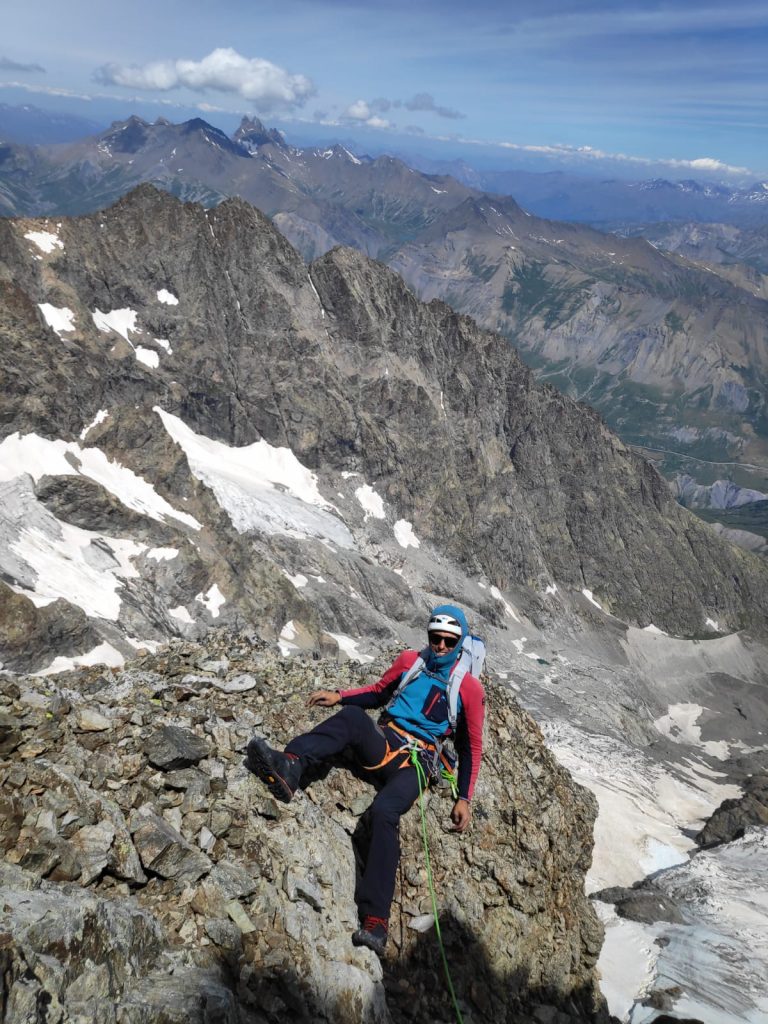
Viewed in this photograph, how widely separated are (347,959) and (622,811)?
69.9m

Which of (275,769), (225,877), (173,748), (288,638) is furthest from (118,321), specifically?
(225,877)

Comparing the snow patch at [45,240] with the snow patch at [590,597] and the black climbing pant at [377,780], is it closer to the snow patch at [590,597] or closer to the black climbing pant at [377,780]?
the black climbing pant at [377,780]

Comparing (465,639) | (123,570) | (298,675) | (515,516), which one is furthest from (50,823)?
(515,516)

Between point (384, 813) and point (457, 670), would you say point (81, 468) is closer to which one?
point (457, 670)

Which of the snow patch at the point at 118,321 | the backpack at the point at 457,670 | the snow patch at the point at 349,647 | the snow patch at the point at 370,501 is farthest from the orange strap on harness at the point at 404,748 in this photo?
the snow patch at the point at 370,501

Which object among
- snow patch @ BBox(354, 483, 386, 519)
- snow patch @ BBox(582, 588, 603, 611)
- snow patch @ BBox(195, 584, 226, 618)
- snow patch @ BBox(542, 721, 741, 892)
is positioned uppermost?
snow patch @ BBox(195, 584, 226, 618)

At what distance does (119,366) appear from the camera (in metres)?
114

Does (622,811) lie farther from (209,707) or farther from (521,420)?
(521,420)

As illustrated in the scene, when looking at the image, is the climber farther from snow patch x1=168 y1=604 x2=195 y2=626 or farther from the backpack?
snow patch x1=168 y1=604 x2=195 y2=626

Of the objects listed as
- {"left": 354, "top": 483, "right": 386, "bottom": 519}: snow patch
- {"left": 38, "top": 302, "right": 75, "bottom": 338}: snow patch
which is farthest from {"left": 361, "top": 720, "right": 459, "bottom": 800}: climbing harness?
{"left": 354, "top": 483, "right": 386, "bottom": 519}: snow patch

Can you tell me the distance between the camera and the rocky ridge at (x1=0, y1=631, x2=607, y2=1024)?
24.2ft

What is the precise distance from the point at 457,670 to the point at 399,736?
5.15 feet

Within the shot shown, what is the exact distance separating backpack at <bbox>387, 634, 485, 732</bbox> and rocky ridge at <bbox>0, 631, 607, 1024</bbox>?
204cm

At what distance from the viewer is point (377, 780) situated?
502 inches
